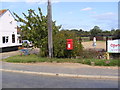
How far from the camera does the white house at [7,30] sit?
27.5 metres

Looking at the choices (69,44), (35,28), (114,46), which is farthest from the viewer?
(35,28)

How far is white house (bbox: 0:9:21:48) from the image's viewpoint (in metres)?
27.5

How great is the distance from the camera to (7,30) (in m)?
28.8

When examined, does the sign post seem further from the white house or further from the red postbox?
the white house

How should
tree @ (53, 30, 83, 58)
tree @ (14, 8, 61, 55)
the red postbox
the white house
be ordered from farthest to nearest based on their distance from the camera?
the white house → tree @ (14, 8, 61, 55) → tree @ (53, 30, 83, 58) → the red postbox

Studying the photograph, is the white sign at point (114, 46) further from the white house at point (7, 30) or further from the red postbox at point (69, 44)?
the white house at point (7, 30)

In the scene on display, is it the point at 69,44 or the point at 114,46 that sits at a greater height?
the point at 69,44

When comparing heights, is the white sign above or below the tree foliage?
below

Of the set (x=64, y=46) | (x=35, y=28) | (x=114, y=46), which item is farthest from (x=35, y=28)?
(x=114, y=46)

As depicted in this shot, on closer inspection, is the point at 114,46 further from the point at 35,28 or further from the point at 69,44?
the point at 35,28

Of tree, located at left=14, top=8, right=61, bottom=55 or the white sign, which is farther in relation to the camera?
tree, located at left=14, top=8, right=61, bottom=55

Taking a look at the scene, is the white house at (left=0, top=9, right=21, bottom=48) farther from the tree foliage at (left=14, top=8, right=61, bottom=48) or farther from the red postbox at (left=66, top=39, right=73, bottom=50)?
the red postbox at (left=66, top=39, right=73, bottom=50)

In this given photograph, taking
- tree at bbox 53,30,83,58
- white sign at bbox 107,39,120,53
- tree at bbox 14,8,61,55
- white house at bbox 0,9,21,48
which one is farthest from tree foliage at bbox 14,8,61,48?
white house at bbox 0,9,21,48

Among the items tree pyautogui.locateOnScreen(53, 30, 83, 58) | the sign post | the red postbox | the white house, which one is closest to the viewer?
the red postbox
